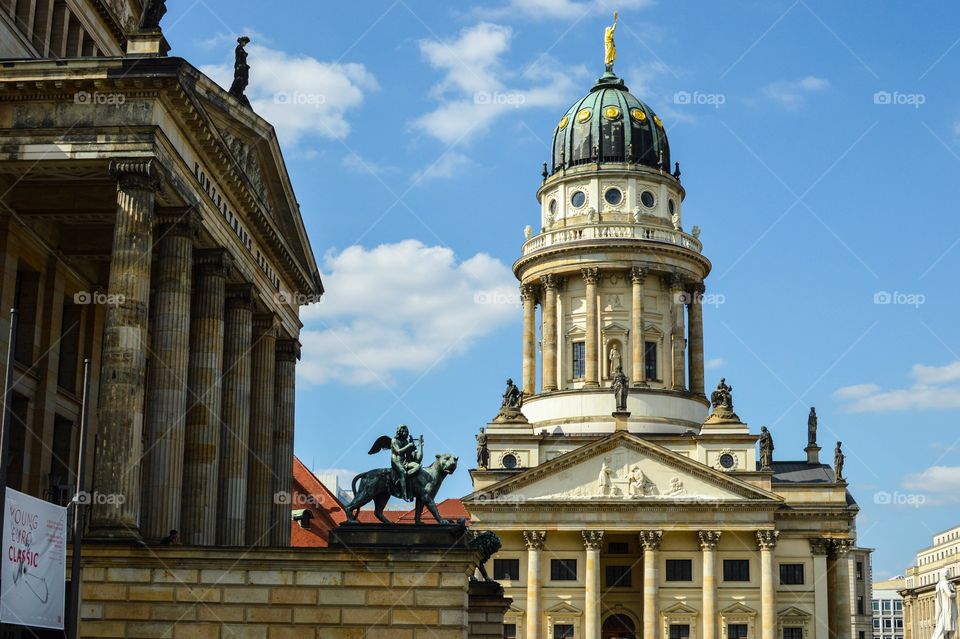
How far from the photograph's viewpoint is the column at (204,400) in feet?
133

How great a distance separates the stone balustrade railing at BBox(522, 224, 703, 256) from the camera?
10612 cm

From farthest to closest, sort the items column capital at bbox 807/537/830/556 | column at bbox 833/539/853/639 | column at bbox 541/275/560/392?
column at bbox 541/275/560/392, column at bbox 833/539/853/639, column capital at bbox 807/537/830/556

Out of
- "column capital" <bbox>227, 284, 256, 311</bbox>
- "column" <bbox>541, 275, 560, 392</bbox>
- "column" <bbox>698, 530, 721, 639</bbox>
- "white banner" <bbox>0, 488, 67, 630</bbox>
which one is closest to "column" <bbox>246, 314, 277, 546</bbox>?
"column capital" <bbox>227, 284, 256, 311</bbox>

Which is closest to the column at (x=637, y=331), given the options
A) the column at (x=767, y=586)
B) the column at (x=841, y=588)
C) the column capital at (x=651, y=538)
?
the column capital at (x=651, y=538)

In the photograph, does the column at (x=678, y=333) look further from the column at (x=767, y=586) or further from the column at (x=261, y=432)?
the column at (x=261, y=432)

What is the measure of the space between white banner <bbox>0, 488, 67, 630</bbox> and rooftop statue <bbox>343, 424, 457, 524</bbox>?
27.8 feet

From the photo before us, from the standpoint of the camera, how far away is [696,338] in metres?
108

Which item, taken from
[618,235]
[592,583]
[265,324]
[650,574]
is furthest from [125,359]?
[618,235]

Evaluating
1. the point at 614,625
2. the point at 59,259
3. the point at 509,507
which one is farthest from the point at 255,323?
the point at 614,625

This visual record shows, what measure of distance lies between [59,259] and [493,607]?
18.3 metres

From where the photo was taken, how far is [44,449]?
43.0 metres

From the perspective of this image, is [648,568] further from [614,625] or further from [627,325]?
[627,325]

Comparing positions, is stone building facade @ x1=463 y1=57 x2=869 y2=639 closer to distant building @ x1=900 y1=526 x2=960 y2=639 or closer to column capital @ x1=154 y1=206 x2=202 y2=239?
column capital @ x1=154 y1=206 x2=202 y2=239

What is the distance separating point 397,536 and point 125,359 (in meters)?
7.94
